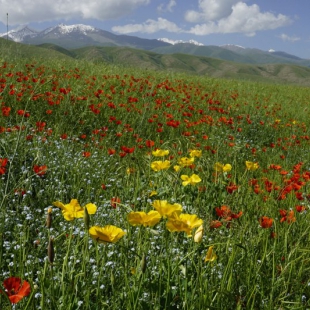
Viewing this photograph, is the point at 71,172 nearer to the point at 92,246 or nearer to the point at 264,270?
the point at 92,246

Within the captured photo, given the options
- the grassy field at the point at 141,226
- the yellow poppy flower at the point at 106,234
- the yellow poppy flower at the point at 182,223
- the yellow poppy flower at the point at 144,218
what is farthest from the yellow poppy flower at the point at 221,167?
the yellow poppy flower at the point at 106,234

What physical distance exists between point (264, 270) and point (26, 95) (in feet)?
15.7

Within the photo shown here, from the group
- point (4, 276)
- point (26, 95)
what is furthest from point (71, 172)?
point (26, 95)

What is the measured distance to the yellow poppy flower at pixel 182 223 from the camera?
1391 millimetres

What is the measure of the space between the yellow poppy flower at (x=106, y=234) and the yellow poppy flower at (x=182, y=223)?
22 centimetres

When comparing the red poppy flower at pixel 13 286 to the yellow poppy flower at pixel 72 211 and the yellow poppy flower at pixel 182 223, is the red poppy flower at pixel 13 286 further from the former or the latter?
the yellow poppy flower at pixel 182 223

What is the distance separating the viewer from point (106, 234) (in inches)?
50.9

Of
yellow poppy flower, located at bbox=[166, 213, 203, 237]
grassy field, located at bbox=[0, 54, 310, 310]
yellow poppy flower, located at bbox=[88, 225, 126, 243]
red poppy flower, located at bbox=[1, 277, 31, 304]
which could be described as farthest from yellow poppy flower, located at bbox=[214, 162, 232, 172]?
red poppy flower, located at bbox=[1, 277, 31, 304]

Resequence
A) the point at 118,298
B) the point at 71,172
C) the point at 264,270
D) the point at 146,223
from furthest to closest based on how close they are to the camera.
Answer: the point at 71,172 → the point at 264,270 → the point at 118,298 → the point at 146,223

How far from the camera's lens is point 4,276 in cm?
189

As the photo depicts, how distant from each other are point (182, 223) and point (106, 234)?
324mm

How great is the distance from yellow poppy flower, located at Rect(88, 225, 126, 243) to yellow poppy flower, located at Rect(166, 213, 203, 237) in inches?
8.5

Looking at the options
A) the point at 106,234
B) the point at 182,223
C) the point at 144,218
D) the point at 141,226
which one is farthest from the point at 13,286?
the point at 141,226

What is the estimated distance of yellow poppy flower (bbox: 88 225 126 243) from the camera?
49.1 inches
